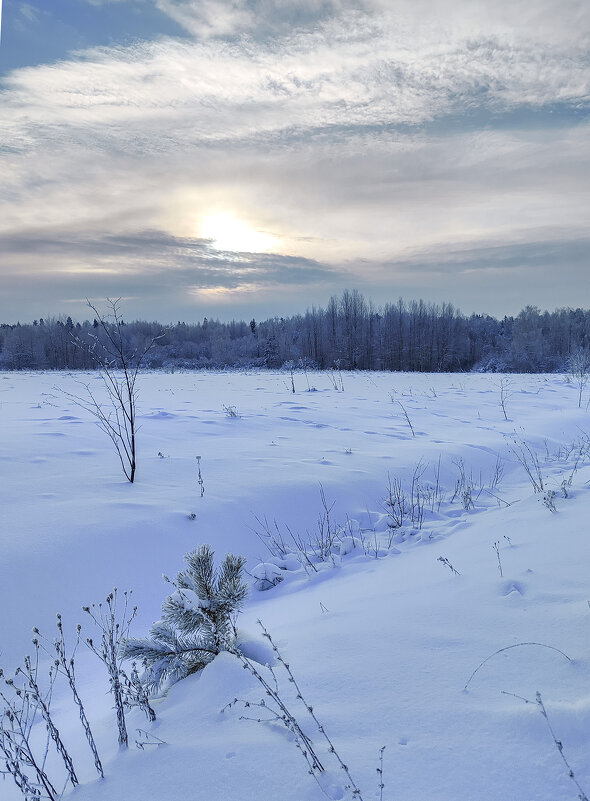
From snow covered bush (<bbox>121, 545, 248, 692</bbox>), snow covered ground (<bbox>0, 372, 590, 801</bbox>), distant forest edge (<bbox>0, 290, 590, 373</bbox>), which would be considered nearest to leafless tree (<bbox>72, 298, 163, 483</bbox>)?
snow covered ground (<bbox>0, 372, 590, 801</bbox>)

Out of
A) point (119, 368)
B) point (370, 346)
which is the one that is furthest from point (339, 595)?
point (370, 346)

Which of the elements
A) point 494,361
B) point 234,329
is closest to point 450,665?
point 494,361

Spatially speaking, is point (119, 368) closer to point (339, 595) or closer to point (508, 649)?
point (339, 595)

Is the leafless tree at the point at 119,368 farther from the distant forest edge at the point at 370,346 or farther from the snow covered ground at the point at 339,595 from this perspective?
the distant forest edge at the point at 370,346

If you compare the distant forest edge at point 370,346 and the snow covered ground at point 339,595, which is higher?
the distant forest edge at point 370,346

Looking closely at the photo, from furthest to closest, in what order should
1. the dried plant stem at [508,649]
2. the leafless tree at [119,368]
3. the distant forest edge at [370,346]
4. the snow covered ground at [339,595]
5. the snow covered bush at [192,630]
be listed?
the distant forest edge at [370,346] → the leafless tree at [119,368] → the snow covered bush at [192,630] → the dried plant stem at [508,649] → the snow covered ground at [339,595]

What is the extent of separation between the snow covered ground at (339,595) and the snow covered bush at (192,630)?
98mm

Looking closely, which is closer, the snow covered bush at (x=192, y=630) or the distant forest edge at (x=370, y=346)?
the snow covered bush at (x=192, y=630)

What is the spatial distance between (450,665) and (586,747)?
559 mm

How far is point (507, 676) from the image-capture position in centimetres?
174

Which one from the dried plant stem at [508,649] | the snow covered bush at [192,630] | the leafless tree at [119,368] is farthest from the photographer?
the leafless tree at [119,368]

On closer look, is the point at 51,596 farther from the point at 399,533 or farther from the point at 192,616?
the point at 399,533

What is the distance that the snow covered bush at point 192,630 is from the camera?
2.12m

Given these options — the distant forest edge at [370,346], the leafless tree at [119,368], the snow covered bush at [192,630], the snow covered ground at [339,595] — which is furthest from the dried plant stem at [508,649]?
the distant forest edge at [370,346]
